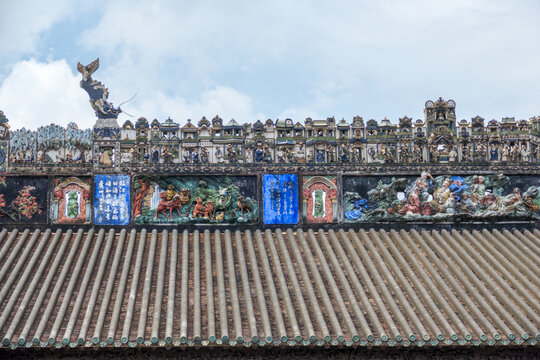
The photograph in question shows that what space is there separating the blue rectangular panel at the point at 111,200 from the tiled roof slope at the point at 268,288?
37cm

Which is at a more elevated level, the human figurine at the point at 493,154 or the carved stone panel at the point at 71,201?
the human figurine at the point at 493,154

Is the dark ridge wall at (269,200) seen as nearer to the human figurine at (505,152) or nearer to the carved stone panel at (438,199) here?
the carved stone panel at (438,199)

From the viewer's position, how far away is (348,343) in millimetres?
11719

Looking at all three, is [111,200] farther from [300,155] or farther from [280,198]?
[300,155]

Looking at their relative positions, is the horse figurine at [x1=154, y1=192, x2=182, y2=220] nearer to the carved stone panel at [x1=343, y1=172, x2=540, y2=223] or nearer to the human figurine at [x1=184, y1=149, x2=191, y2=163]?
the human figurine at [x1=184, y1=149, x2=191, y2=163]

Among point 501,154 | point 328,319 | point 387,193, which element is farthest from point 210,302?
point 501,154

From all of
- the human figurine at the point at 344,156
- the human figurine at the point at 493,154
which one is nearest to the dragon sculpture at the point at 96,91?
the human figurine at the point at 344,156

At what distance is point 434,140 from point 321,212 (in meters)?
3.35

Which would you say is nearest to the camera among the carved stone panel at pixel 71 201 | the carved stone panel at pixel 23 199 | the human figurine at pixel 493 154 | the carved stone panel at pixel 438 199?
the carved stone panel at pixel 23 199

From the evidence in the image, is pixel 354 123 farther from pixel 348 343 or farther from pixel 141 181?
pixel 348 343

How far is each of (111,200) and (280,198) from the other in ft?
12.8

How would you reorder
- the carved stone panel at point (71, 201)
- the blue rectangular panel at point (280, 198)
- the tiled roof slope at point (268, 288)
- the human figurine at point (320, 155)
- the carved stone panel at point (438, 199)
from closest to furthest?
the tiled roof slope at point (268, 288) → the carved stone panel at point (71, 201) → the blue rectangular panel at point (280, 198) → the carved stone panel at point (438, 199) → the human figurine at point (320, 155)

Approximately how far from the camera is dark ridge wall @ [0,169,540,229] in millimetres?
15641

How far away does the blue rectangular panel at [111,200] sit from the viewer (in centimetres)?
1559
